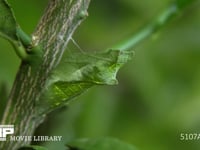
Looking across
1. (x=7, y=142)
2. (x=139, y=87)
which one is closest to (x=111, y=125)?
(x=139, y=87)

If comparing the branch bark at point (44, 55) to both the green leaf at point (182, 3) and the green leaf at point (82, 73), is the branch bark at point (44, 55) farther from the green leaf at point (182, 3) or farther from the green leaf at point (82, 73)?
the green leaf at point (182, 3)

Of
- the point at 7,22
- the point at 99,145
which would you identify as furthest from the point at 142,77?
the point at 7,22

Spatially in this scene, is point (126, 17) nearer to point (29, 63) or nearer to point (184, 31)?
point (184, 31)

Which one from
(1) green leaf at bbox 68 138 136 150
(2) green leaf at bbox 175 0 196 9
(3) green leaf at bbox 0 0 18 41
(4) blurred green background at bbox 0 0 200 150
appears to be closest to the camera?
(3) green leaf at bbox 0 0 18 41

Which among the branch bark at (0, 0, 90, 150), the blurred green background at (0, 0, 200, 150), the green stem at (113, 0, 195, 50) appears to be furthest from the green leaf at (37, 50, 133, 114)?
the blurred green background at (0, 0, 200, 150)

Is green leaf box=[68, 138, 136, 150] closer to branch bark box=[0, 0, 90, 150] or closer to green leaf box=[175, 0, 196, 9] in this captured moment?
branch bark box=[0, 0, 90, 150]

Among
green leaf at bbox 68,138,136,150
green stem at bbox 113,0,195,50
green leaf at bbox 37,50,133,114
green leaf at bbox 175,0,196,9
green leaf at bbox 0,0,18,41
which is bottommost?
green leaf at bbox 68,138,136,150
